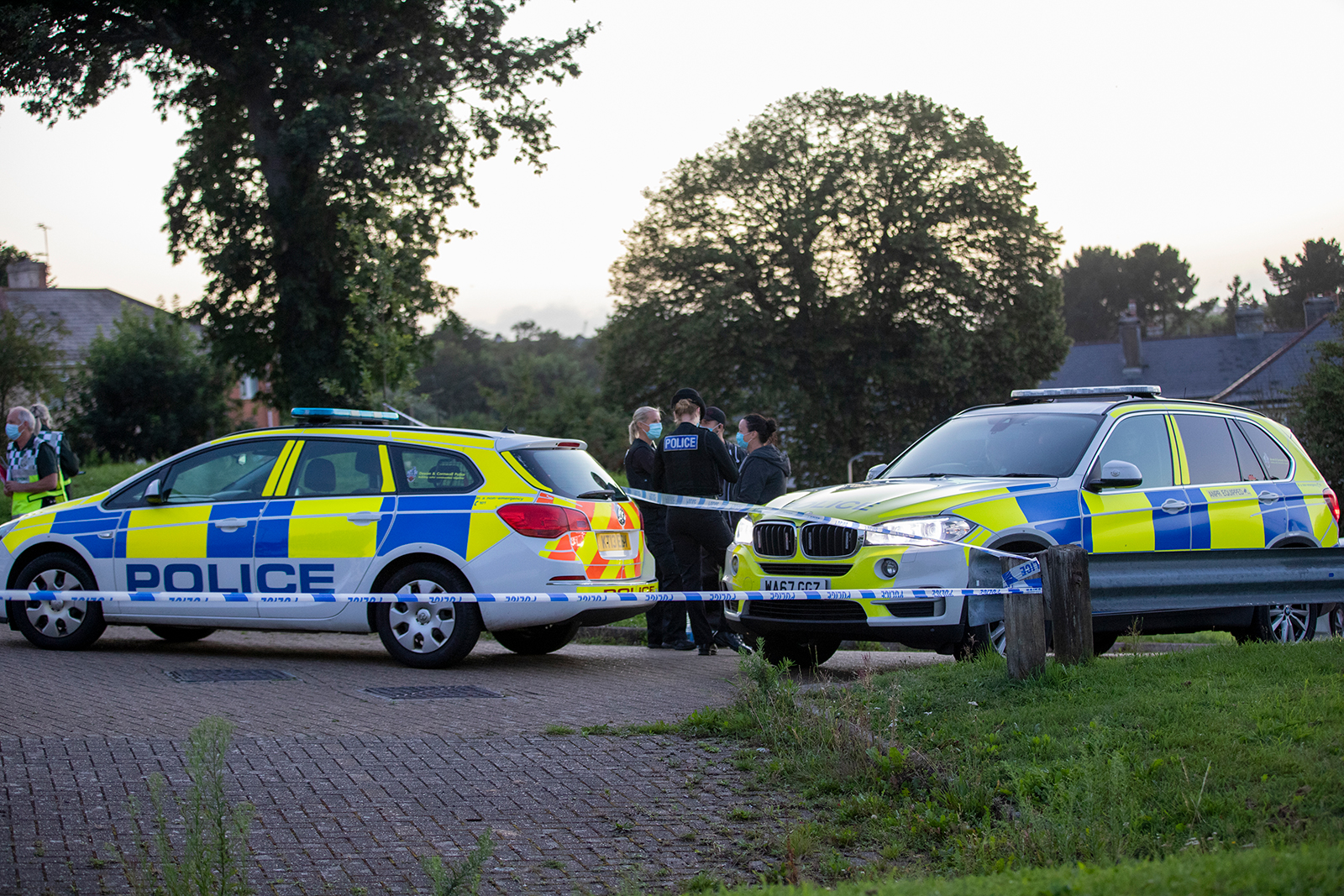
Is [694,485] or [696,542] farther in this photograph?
[694,485]

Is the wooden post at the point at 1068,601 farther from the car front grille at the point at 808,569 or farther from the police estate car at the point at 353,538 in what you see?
the police estate car at the point at 353,538

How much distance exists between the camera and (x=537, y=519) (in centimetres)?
873

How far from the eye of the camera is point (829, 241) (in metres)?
42.2

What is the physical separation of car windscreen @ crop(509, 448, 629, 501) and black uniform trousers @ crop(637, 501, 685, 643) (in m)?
1.27

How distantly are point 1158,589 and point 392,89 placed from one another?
22.8 m

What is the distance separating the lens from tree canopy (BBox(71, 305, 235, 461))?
41062 millimetres

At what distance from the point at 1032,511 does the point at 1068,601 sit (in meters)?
1.27

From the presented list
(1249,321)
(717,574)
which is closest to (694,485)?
(717,574)

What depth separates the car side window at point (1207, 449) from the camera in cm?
875

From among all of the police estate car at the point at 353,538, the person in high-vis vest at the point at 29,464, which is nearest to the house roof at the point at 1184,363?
the person in high-vis vest at the point at 29,464

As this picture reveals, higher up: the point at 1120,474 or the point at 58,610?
the point at 1120,474

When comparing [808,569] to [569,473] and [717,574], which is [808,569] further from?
[717,574]

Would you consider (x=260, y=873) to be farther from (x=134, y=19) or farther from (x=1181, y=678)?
(x=134, y=19)

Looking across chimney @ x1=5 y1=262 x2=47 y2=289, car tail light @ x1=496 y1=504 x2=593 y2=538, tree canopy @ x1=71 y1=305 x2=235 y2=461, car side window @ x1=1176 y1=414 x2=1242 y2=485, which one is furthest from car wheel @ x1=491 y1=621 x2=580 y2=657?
chimney @ x1=5 y1=262 x2=47 y2=289
